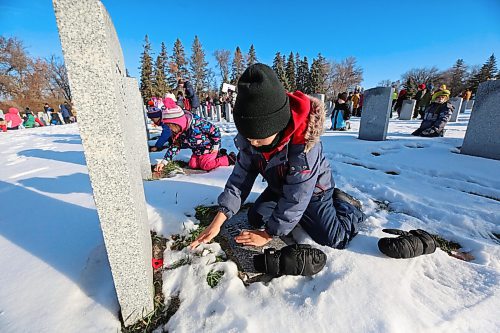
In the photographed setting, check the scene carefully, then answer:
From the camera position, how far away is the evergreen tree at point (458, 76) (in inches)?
1403

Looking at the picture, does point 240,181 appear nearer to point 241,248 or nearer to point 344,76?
point 241,248

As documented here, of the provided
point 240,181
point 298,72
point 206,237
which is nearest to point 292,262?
point 206,237

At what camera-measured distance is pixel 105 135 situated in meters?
0.79

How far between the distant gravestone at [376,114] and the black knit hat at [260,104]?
4727 millimetres

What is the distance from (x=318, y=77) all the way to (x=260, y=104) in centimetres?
4414

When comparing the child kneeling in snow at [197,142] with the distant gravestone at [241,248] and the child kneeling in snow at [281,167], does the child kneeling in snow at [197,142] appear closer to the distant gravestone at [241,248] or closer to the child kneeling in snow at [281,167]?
the distant gravestone at [241,248]

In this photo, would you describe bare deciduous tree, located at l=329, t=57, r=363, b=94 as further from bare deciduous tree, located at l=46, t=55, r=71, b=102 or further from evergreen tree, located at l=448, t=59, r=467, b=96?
bare deciduous tree, located at l=46, t=55, r=71, b=102

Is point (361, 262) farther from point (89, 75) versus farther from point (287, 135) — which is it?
point (89, 75)

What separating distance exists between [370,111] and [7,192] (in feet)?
21.1

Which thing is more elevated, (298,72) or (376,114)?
(298,72)

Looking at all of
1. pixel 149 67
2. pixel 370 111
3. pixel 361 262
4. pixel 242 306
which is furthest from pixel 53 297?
pixel 149 67

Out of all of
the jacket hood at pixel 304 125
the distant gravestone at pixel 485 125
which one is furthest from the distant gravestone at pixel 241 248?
the distant gravestone at pixel 485 125

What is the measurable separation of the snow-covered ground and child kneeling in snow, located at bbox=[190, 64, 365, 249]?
0.54 ft

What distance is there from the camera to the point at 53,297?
1.12m
